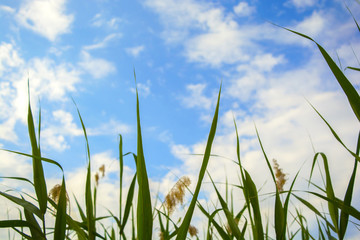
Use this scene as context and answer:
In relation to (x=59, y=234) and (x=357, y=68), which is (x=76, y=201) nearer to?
(x=59, y=234)

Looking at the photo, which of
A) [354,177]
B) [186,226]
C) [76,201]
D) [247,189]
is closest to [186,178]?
[76,201]

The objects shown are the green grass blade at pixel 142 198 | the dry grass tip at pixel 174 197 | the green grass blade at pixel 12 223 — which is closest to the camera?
the green grass blade at pixel 142 198

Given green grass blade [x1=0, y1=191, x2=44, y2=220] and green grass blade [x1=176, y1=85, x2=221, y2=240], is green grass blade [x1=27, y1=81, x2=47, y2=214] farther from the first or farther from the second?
green grass blade [x1=176, y1=85, x2=221, y2=240]

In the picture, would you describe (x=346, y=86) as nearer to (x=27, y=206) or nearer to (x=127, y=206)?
(x=127, y=206)

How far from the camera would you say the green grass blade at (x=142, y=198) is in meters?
0.88

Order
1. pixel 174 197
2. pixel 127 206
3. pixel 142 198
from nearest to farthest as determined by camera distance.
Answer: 1. pixel 142 198
2. pixel 127 206
3. pixel 174 197

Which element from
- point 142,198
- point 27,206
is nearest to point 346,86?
point 142,198

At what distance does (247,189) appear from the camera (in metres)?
1.28

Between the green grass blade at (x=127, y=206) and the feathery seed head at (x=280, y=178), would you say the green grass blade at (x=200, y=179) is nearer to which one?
the green grass blade at (x=127, y=206)

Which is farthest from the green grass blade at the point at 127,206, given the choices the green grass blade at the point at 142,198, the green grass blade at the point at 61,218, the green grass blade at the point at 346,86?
the green grass blade at the point at 346,86

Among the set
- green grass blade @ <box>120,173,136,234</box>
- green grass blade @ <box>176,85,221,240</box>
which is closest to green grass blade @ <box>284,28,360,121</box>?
green grass blade @ <box>176,85,221,240</box>

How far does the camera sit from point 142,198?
0.88m

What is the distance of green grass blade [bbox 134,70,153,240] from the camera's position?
876 mm

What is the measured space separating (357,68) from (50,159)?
3.59ft
